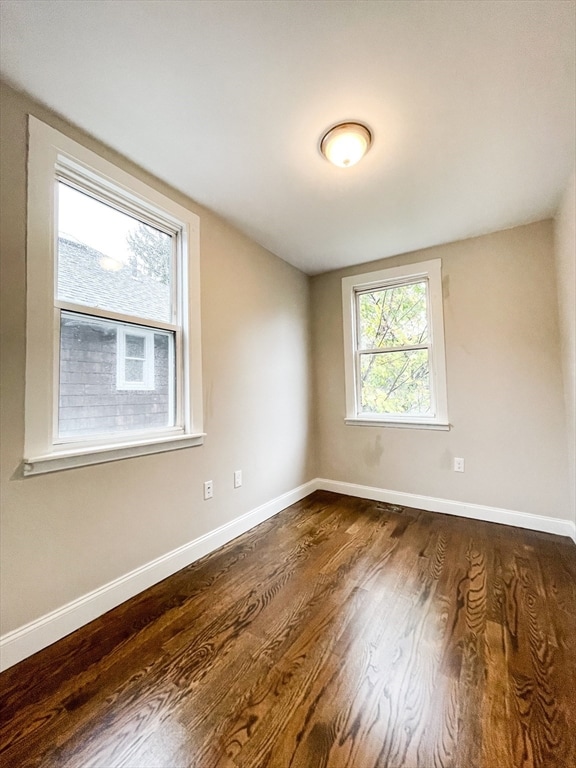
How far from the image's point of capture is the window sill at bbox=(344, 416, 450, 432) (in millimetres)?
2814

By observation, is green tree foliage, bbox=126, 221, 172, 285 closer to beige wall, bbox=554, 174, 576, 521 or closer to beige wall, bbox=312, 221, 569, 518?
beige wall, bbox=312, 221, 569, 518

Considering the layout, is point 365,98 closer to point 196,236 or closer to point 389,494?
point 196,236

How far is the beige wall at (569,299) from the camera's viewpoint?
2.02m

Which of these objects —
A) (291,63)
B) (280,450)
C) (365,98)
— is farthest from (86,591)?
(365,98)

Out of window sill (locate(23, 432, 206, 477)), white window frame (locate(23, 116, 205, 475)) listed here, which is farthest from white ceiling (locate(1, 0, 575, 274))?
window sill (locate(23, 432, 206, 477))

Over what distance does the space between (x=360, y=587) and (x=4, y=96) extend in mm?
2829

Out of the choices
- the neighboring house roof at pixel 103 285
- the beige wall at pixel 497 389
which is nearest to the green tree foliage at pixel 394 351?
the beige wall at pixel 497 389

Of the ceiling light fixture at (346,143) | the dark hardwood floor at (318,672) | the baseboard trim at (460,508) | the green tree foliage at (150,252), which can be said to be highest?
the ceiling light fixture at (346,143)

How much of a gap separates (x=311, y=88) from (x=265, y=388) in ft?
6.37

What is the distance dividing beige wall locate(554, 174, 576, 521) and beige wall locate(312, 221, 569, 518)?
9cm

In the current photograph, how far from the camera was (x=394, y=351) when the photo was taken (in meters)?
3.11

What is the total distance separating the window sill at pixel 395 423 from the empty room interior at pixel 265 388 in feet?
0.11

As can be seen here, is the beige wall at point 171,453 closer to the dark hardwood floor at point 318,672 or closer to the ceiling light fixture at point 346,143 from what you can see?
the dark hardwood floor at point 318,672

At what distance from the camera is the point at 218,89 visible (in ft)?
4.55
